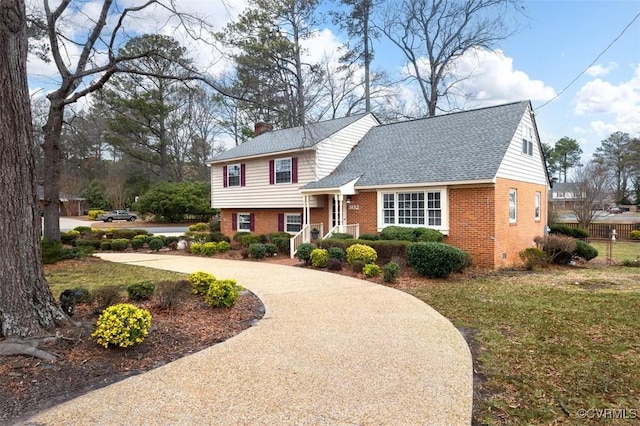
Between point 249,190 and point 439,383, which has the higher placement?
point 249,190

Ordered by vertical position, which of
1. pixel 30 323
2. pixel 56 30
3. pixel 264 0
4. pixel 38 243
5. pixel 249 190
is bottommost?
pixel 30 323

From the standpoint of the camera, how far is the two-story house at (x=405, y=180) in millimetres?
12383

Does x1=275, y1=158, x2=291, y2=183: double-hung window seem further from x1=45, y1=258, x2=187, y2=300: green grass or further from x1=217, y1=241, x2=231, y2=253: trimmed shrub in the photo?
x1=45, y1=258, x2=187, y2=300: green grass

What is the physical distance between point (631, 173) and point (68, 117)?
62.5 meters

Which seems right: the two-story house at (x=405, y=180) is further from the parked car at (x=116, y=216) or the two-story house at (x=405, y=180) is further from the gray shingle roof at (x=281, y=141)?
the parked car at (x=116, y=216)

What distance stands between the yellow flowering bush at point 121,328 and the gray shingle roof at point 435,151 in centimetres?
1034

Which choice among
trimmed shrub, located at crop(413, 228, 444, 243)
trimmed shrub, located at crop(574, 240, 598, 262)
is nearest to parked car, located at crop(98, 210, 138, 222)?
trimmed shrub, located at crop(413, 228, 444, 243)

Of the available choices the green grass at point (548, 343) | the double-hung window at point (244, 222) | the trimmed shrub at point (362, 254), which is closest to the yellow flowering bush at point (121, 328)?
the green grass at point (548, 343)

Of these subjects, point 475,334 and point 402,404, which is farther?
point 475,334

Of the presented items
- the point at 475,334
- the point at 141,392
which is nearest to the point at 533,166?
the point at 475,334

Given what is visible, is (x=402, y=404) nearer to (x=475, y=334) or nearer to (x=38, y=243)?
(x=475, y=334)

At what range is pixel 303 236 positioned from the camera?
15.5 meters

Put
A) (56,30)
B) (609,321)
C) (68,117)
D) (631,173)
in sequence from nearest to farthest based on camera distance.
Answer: (609,321), (56,30), (68,117), (631,173)

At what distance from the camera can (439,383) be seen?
12.3 feet
